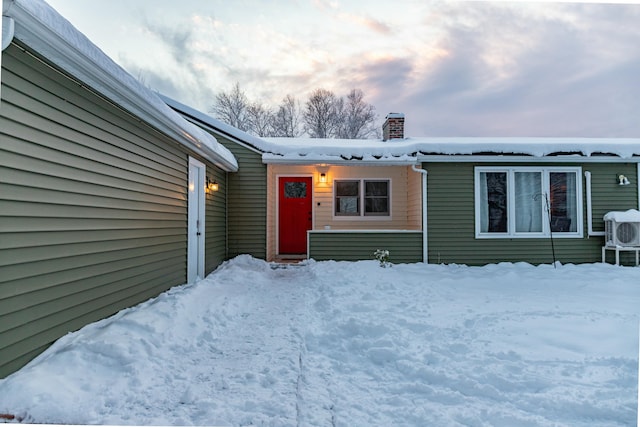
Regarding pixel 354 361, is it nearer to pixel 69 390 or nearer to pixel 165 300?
pixel 69 390

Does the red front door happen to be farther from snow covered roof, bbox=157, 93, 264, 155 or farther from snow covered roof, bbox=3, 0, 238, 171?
snow covered roof, bbox=3, 0, 238, 171

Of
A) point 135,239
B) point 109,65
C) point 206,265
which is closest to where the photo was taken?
point 109,65

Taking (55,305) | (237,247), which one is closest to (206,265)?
(237,247)

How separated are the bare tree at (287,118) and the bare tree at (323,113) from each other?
674 mm

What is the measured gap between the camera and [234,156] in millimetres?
8242

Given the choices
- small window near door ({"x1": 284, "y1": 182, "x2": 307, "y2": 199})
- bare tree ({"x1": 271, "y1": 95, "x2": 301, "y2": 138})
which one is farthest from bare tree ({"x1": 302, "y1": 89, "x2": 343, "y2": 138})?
small window near door ({"x1": 284, "y1": 182, "x2": 307, "y2": 199})

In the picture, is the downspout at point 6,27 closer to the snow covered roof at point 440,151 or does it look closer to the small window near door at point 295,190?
the snow covered roof at point 440,151

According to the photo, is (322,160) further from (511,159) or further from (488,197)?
(511,159)

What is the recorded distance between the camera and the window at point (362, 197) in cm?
962

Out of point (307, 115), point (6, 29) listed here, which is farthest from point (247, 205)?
point (307, 115)

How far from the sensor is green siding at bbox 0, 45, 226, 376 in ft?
7.97


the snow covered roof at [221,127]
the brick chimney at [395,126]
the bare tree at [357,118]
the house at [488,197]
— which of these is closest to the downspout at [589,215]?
the house at [488,197]

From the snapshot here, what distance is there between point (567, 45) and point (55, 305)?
24.7 ft

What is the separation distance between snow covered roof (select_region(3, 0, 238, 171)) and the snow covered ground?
86.2 inches
